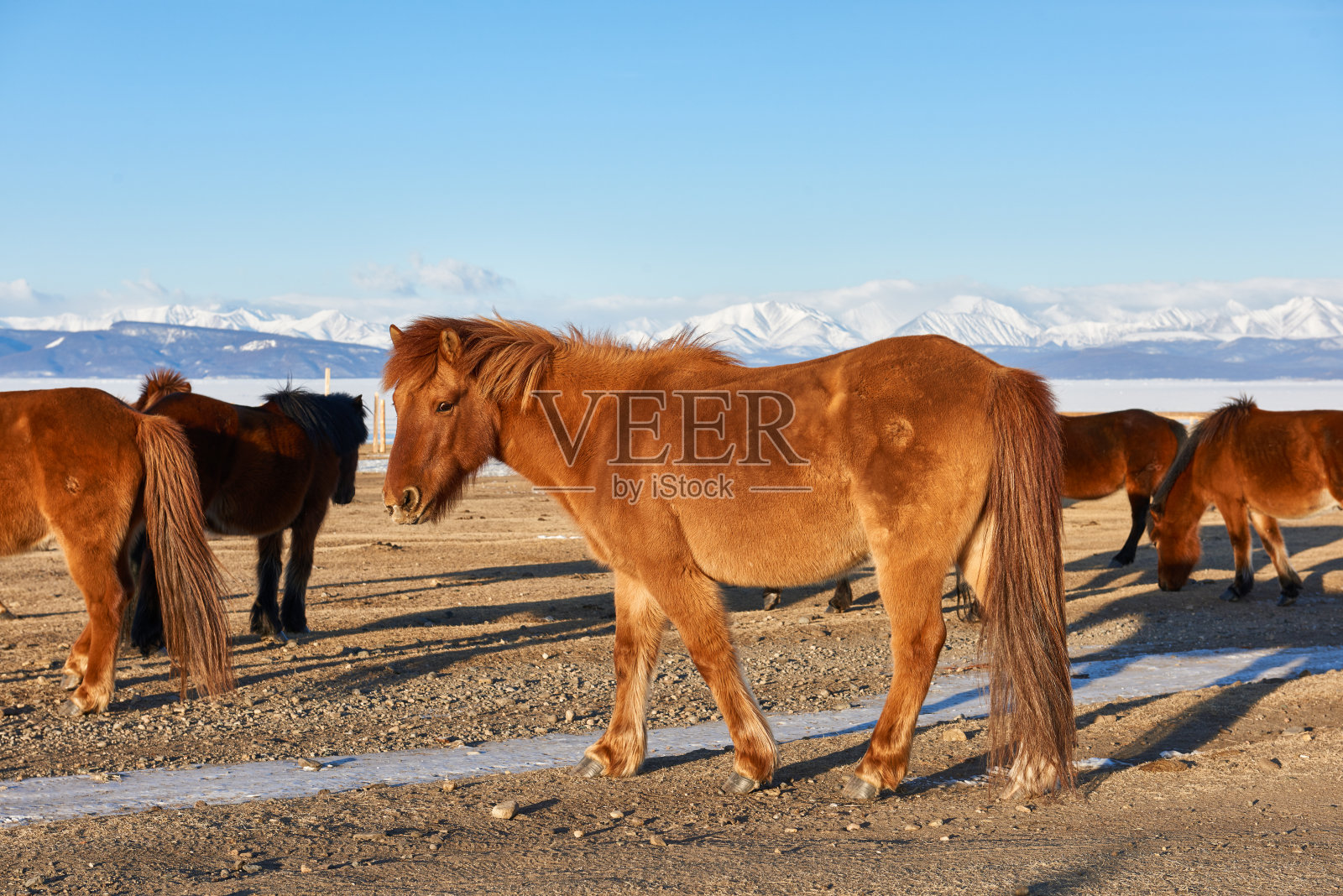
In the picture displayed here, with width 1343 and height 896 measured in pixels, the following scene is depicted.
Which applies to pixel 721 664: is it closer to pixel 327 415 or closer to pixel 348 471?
pixel 327 415

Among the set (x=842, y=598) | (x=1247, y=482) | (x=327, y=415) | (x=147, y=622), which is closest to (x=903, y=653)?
(x=842, y=598)

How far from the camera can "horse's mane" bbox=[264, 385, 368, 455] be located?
9.13 meters

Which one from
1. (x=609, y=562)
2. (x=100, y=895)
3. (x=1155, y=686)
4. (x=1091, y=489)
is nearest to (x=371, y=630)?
(x=609, y=562)

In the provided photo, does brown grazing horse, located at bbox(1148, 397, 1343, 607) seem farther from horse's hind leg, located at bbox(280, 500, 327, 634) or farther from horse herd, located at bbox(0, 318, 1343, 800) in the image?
horse's hind leg, located at bbox(280, 500, 327, 634)

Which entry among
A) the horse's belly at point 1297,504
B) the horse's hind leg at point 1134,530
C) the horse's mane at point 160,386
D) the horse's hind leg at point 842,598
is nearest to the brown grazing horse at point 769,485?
the horse's mane at point 160,386

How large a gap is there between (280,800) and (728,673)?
2084 mm

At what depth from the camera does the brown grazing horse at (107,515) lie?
6125mm

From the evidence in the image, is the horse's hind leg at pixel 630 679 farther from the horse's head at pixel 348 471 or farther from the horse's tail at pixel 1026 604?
the horse's head at pixel 348 471

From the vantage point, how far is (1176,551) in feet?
35.9

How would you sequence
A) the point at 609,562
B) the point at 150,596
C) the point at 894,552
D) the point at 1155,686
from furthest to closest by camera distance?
the point at 150,596 < the point at 1155,686 < the point at 609,562 < the point at 894,552

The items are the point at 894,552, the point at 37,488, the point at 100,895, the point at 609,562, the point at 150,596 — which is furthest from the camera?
the point at 150,596

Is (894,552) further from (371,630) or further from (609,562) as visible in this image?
(371,630)

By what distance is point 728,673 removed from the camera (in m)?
4.64

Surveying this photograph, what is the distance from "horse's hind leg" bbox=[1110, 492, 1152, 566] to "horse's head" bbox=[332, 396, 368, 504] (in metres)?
9.56
